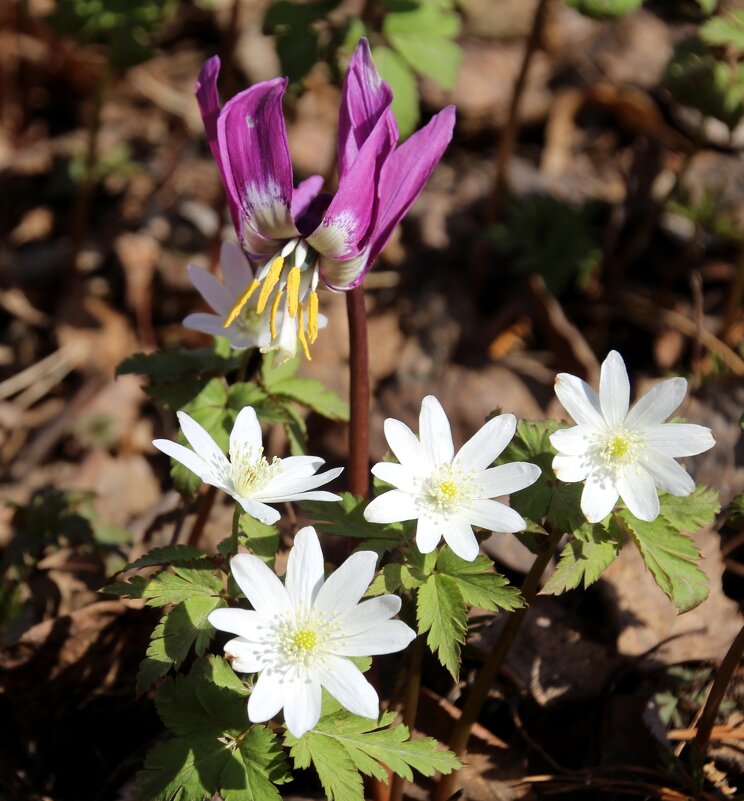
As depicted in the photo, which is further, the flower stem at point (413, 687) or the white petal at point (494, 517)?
the flower stem at point (413, 687)

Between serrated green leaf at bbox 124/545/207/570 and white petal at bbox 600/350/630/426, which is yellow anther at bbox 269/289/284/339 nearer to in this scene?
serrated green leaf at bbox 124/545/207/570

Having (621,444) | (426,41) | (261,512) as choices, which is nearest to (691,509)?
(621,444)

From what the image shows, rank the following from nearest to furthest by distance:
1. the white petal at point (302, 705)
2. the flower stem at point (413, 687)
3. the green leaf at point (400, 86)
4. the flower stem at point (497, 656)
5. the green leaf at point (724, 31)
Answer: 1. the white petal at point (302, 705)
2. the flower stem at point (497, 656)
3. the flower stem at point (413, 687)
4. the green leaf at point (724, 31)
5. the green leaf at point (400, 86)

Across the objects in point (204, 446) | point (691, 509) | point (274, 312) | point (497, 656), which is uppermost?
point (274, 312)

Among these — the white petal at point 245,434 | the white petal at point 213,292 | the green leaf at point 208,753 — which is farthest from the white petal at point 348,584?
the white petal at point 213,292

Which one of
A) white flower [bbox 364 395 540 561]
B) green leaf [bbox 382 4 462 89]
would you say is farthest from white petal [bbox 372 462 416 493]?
green leaf [bbox 382 4 462 89]

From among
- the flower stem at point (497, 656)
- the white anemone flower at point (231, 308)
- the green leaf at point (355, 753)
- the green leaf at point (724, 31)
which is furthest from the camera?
the green leaf at point (724, 31)

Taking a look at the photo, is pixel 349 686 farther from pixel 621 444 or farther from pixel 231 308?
pixel 231 308

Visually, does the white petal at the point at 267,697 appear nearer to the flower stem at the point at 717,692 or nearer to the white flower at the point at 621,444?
the white flower at the point at 621,444
